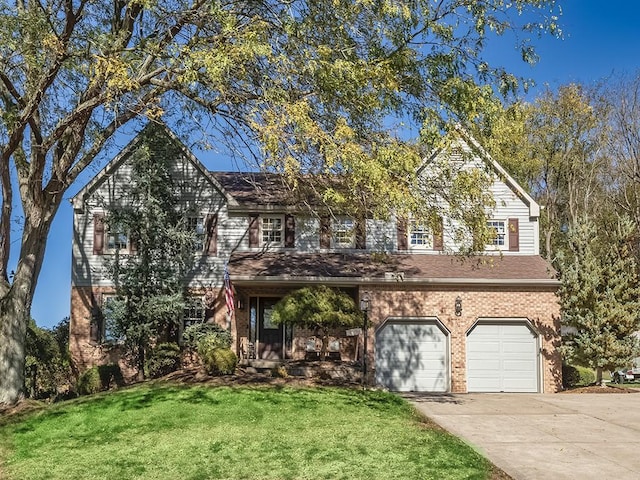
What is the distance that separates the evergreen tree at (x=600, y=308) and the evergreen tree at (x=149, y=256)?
40.9ft

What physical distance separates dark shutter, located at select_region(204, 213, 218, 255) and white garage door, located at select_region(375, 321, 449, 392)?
6368 mm

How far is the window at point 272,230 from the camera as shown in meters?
22.4

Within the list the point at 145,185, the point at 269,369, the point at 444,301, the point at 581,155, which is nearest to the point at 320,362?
the point at 269,369

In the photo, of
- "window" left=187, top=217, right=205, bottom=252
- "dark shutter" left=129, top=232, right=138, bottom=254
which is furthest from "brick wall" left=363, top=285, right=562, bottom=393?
"dark shutter" left=129, top=232, right=138, bottom=254

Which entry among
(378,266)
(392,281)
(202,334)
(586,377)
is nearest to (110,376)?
(202,334)

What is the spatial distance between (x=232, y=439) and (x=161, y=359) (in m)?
9.69

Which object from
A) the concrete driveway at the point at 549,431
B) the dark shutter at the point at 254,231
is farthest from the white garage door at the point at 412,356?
the dark shutter at the point at 254,231

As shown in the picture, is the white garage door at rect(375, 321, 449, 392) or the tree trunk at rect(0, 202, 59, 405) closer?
the tree trunk at rect(0, 202, 59, 405)

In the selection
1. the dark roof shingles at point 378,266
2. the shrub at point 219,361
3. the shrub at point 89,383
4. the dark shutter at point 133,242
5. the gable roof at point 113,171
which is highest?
the gable roof at point 113,171

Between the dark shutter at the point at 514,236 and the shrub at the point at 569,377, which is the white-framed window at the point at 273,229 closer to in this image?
the dark shutter at the point at 514,236

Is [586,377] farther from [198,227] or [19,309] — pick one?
[19,309]

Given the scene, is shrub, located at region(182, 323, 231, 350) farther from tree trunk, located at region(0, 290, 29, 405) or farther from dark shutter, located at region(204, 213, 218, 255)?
tree trunk, located at region(0, 290, 29, 405)

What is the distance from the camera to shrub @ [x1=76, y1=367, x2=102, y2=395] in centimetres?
1908

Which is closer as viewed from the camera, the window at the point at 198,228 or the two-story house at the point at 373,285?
the two-story house at the point at 373,285
